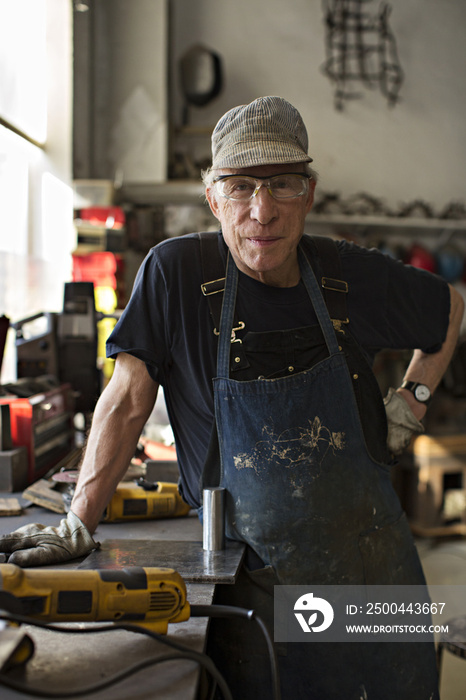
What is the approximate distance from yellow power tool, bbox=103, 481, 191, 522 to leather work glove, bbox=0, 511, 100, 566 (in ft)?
0.87

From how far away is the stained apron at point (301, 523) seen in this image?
4.07 feet

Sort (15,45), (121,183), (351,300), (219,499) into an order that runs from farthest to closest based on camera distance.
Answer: (121,183), (15,45), (351,300), (219,499)

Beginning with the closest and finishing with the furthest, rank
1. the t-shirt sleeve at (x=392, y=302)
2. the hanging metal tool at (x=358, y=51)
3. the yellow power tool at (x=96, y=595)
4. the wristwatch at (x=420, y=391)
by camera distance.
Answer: the yellow power tool at (x=96, y=595) < the t-shirt sleeve at (x=392, y=302) < the wristwatch at (x=420, y=391) < the hanging metal tool at (x=358, y=51)

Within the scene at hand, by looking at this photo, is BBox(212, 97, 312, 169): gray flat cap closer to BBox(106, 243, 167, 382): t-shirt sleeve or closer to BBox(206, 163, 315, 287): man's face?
BBox(206, 163, 315, 287): man's face

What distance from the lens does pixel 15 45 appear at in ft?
9.41

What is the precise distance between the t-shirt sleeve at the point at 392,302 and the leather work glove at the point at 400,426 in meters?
0.15

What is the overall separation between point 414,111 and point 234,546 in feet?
14.1

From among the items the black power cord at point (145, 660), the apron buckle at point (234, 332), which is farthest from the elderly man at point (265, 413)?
the black power cord at point (145, 660)

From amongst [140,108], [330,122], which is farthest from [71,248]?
[330,122]

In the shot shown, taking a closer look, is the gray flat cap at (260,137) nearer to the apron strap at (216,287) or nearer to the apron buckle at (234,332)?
the apron strap at (216,287)

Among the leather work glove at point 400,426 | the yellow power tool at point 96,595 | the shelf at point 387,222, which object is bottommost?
the yellow power tool at point 96,595

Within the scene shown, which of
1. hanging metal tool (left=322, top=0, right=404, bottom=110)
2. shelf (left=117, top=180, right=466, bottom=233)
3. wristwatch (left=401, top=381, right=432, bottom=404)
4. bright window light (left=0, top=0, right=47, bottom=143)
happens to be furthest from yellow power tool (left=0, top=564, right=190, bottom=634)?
hanging metal tool (left=322, top=0, right=404, bottom=110)

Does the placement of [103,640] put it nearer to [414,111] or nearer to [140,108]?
[140,108]

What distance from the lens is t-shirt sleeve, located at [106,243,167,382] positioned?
132cm
